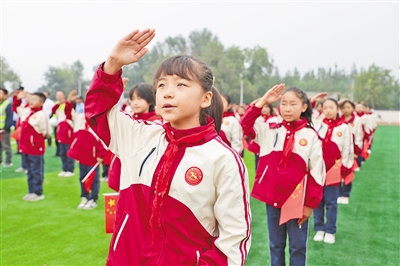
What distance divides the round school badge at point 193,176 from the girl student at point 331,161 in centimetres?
325

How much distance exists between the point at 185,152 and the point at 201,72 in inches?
13.3

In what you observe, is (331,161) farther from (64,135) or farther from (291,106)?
(64,135)

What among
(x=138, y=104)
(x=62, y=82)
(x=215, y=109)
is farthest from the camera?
(x=62, y=82)

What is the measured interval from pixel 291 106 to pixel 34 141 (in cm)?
433

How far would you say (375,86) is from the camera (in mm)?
41719

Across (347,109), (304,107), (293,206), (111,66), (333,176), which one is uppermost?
(111,66)

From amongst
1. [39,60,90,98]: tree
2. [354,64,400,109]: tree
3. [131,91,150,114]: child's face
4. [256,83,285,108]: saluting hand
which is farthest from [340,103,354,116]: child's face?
[39,60,90,98]: tree

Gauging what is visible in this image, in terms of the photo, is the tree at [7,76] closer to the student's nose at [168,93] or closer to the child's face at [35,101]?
the child's face at [35,101]

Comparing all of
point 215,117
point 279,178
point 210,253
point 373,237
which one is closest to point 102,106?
point 215,117

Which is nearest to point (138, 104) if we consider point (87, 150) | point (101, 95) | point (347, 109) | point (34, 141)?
point (101, 95)

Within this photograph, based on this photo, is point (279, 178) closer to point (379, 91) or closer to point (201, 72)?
point (201, 72)

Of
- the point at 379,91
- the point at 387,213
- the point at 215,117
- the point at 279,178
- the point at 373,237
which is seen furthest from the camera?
the point at 379,91

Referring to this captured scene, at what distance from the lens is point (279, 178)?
111 inches

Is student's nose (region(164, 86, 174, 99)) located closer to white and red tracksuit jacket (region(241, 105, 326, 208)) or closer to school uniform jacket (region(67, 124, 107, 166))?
white and red tracksuit jacket (region(241, 105, 326, 208))
